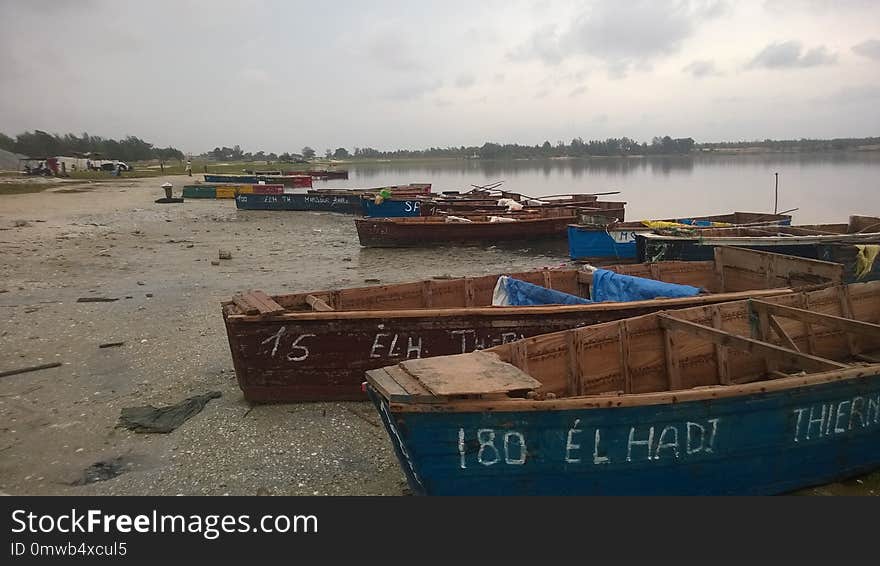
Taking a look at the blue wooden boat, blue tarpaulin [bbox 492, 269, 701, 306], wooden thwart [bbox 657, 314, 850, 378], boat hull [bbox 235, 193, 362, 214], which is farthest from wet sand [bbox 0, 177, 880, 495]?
boat hull [bbox 235, 193, 362, 214]

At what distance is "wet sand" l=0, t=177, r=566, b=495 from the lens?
5711 millimetres

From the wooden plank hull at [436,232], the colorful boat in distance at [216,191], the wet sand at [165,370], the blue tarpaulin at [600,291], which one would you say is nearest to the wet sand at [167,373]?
the wet sand at [165,370]

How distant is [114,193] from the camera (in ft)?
144

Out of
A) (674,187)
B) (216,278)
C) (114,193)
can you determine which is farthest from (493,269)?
(674,187)

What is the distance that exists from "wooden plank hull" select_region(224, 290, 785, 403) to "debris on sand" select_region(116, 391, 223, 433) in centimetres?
70

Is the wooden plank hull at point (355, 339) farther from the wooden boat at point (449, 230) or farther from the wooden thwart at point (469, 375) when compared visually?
the wooden boat at point (449, 230)

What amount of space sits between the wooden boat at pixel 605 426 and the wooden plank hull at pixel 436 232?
16270mm

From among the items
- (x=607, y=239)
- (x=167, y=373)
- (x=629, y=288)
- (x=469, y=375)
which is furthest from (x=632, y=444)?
(x=607, y=239)

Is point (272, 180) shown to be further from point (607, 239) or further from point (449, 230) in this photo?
point (607, 239)

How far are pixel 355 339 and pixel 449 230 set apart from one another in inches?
593

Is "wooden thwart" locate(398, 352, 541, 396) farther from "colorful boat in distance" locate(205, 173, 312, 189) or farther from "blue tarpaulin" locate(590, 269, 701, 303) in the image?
"colorful boat in distance" locate(205, 173, 312, 189)

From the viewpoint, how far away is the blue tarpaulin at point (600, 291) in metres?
7.79

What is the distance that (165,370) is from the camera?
8.55 m

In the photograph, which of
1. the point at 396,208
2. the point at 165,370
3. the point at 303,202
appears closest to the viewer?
the point at 165,370
